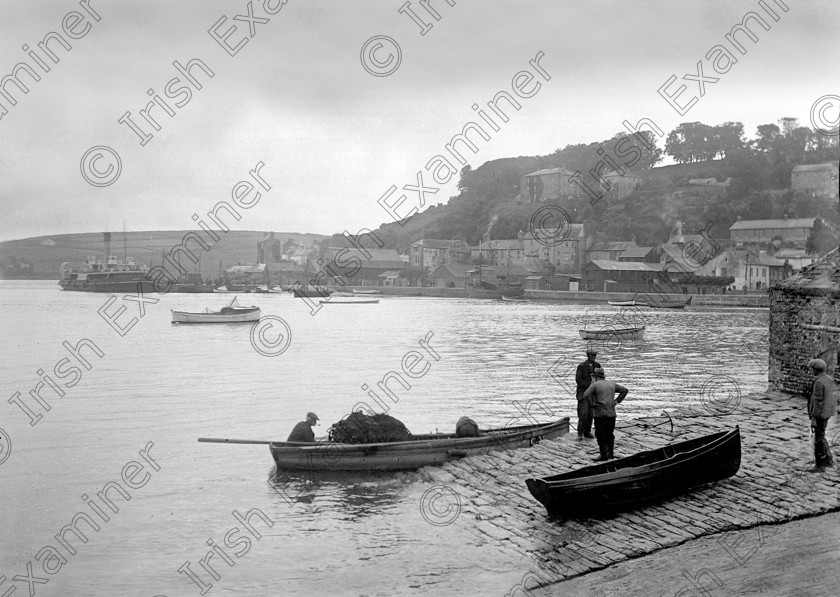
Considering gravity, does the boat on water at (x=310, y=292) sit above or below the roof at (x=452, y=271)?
below

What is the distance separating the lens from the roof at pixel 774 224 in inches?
4710

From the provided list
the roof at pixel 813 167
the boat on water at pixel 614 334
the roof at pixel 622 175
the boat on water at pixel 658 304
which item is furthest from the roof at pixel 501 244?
the boat on water at pixel 614 334

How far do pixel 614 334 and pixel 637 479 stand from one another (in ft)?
139

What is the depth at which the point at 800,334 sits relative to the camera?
19.1 metres

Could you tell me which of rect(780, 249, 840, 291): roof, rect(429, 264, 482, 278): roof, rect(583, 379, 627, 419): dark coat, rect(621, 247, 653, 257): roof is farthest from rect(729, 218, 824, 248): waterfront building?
rect(583, 379, 627, 419): dark coat

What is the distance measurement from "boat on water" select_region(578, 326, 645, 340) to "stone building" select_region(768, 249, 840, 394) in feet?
108

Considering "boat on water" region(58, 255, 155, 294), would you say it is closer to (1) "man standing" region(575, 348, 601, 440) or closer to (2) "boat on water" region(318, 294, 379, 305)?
(2) "boat on water" region(318, 294, 379, 305)

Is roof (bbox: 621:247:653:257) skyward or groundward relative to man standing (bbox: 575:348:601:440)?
skyward

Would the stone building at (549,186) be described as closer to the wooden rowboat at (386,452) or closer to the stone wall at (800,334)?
the stone wall at (800,334)

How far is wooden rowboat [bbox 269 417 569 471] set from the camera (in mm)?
16109

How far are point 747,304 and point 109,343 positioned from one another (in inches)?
2974

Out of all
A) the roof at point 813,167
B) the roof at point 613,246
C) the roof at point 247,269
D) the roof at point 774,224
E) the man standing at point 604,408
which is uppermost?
the roof at point 813,167

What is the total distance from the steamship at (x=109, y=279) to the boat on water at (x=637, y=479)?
127 meters

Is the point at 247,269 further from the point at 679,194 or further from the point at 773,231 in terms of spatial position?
the point at 773,231
